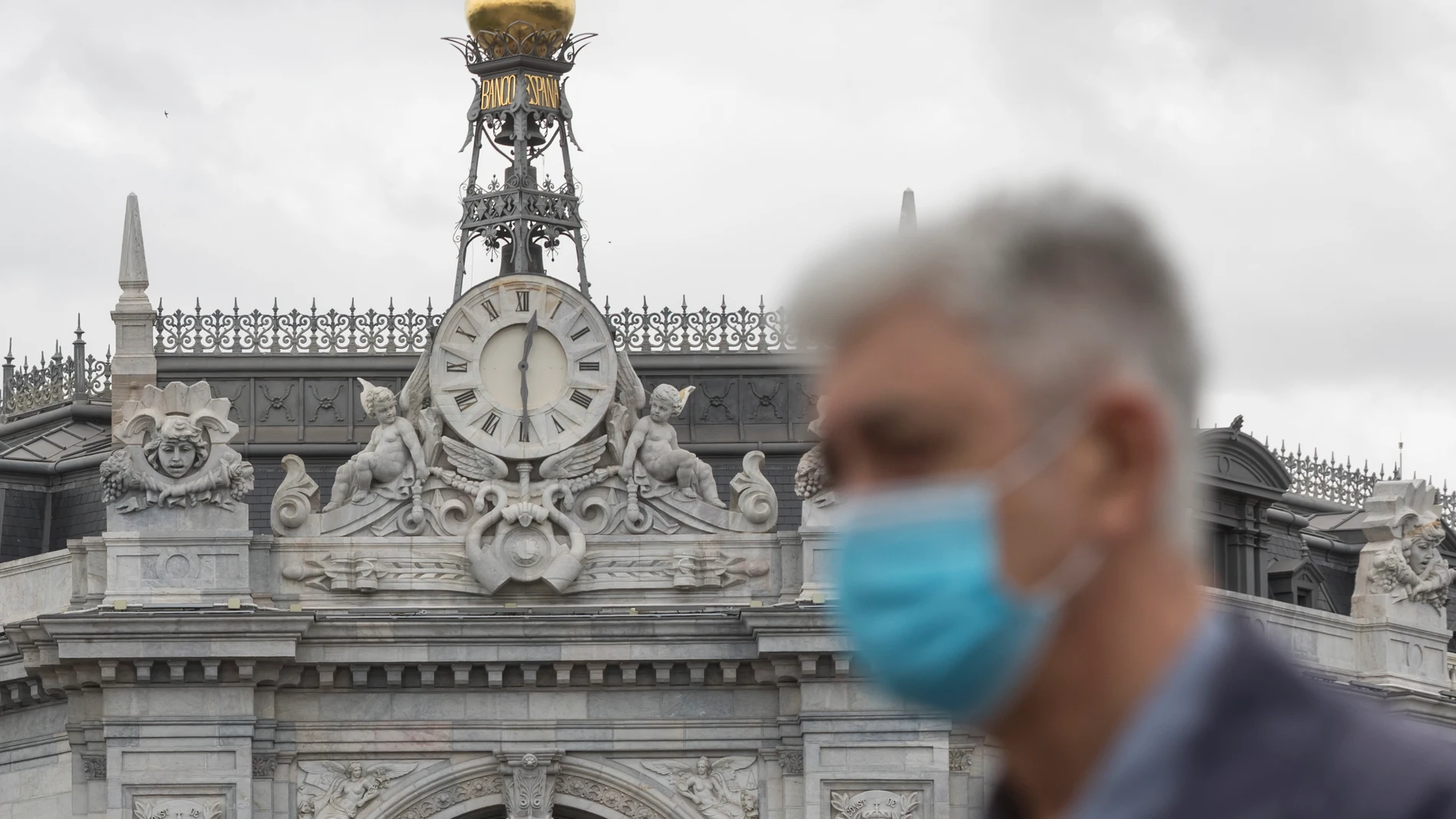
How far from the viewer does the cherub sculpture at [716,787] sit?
103ft

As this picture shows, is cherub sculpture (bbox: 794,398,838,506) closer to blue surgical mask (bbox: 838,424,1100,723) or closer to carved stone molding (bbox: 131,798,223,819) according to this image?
carved stone molding (bbox: 131,798,223,819)

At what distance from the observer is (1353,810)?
356 cm

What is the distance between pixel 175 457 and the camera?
3139cm

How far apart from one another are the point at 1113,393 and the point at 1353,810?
52cm

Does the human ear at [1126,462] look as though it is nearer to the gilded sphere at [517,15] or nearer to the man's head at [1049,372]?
the man's head at [1049,372]

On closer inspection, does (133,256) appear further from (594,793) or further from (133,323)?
(594,793)

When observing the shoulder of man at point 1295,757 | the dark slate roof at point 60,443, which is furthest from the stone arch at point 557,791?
the shoulder of man at point 1295,757

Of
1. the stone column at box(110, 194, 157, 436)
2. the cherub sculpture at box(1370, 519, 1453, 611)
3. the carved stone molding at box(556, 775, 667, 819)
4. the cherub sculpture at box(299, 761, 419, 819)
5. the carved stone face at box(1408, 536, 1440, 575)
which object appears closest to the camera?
the cherub sculpture at box(299, 761, 419, 819)

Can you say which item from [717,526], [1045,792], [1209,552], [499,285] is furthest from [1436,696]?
[1045,792]

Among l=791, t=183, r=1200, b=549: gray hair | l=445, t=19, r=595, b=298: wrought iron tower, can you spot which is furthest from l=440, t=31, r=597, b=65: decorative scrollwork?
l=791, t=183, r=1200, b=549: gray hair

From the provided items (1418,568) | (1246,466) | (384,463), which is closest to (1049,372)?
(384,463)

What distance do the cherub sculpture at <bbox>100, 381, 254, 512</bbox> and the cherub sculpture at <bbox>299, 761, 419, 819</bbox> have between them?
2.71 metres

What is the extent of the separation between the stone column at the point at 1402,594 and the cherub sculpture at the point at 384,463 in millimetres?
11081

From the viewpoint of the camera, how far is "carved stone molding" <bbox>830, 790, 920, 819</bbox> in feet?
102
